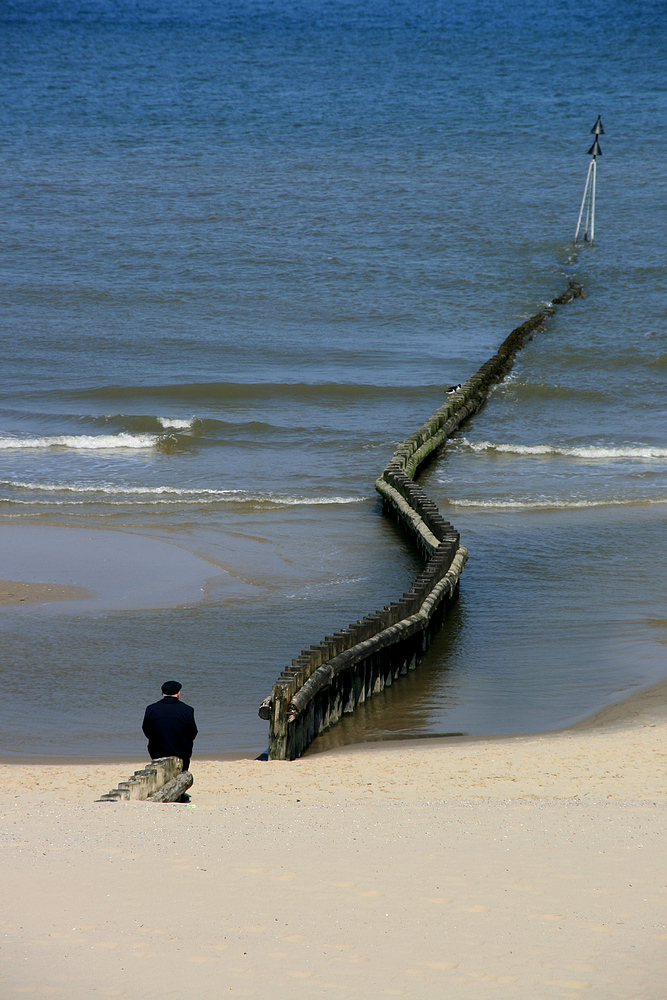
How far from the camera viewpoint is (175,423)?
88.6 ft

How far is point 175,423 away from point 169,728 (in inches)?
770

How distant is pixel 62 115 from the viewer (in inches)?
2522

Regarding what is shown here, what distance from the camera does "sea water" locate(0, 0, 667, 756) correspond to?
12531 millimetres

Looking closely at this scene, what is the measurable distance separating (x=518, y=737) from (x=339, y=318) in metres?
29.2

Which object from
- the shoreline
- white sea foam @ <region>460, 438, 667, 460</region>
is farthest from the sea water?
the shoreline

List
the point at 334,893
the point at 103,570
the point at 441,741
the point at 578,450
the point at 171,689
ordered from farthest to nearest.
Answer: the point at 578,450 → the point at 103,570 → the point at 441,741 → the point at 171,689 → the point at 334,893

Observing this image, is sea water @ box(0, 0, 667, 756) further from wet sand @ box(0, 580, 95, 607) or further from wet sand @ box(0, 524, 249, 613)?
wet sand @ box(0, 580, 95, 607)

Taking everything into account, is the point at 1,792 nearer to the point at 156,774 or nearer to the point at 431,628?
the point at 156,774

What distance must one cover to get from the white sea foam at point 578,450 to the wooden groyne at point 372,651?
271 inches

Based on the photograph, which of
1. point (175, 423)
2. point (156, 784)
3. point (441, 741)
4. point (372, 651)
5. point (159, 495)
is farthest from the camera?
point (175, 423)

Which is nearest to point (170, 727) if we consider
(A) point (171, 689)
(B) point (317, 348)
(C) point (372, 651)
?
(A) point (171, 689)

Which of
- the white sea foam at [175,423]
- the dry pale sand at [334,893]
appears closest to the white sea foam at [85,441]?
the white sea foam at [175,423]

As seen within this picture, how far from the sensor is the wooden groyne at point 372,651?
9312mm

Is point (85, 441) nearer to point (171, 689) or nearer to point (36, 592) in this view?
point (36, 592)
